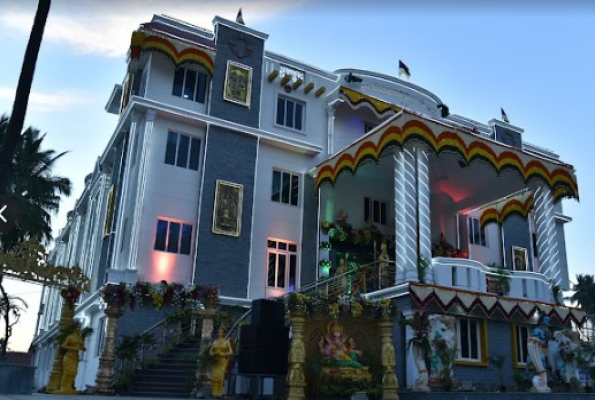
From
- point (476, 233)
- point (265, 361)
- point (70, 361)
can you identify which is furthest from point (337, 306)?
point (476, 233)

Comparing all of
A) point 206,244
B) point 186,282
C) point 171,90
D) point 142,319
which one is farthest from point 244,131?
point 142,319

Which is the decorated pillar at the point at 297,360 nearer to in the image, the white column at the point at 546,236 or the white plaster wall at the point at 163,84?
the white plaster wall at the point at 163,84

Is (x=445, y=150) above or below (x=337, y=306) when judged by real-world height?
above

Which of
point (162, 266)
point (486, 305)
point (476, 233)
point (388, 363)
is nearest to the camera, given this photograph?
point (388, 363)

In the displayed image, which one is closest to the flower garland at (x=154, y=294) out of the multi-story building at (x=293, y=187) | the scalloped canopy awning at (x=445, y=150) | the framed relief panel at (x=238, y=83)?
the multi-story building at (x=293, y=187)

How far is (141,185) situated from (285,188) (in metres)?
6.60

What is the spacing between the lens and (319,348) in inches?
576

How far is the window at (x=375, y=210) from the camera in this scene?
2842 cm

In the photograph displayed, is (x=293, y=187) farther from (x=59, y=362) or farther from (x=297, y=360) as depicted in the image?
(x=297, y=360)

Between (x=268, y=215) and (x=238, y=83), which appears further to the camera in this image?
(x=238, y=83)

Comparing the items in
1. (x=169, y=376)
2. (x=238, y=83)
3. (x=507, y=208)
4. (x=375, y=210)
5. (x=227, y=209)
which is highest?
(x=238, y=83)

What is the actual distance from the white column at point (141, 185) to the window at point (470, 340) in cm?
1220

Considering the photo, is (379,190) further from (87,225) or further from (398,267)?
(87,225)

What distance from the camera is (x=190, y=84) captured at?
82.1 feet
